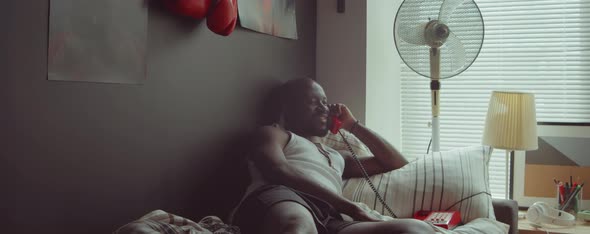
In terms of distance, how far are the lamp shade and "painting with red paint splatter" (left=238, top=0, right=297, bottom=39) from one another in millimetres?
1068

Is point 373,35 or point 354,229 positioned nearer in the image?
point 354,229

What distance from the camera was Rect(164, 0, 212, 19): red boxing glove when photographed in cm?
199

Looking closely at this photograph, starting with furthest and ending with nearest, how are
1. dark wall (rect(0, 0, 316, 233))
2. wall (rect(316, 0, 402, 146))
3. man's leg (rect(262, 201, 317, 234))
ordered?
1. wall (rect(316, 0, 402, 146))
2. man's leg (rect(262, 201, 317, 234))
3. dark wall (rect(0, 0, 316, 233))

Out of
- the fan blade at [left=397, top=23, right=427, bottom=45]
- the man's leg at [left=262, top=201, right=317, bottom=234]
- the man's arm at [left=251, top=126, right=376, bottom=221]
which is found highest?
the fan blade at [left=397, top=23, right=427, bottom=45]

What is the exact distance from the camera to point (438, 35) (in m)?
2.85

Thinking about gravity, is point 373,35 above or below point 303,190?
above

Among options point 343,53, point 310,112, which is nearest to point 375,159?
point 310,112

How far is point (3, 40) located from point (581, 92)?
2.92 metres

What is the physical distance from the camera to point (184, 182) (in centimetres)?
220

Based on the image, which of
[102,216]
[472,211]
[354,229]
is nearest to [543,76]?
[472,211]

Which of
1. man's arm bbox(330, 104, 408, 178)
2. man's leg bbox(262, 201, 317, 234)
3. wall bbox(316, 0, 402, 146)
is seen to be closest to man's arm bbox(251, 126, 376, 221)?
man's leg bbox(262, 201, 317, 234)

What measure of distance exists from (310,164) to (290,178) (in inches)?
8.1

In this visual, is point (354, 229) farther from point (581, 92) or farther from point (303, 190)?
point (581, 92)

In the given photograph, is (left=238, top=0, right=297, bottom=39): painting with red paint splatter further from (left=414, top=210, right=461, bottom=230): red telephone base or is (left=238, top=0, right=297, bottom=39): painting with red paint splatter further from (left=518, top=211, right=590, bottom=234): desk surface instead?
(left=518, top=211, right=590, bottom=234): desk surface
